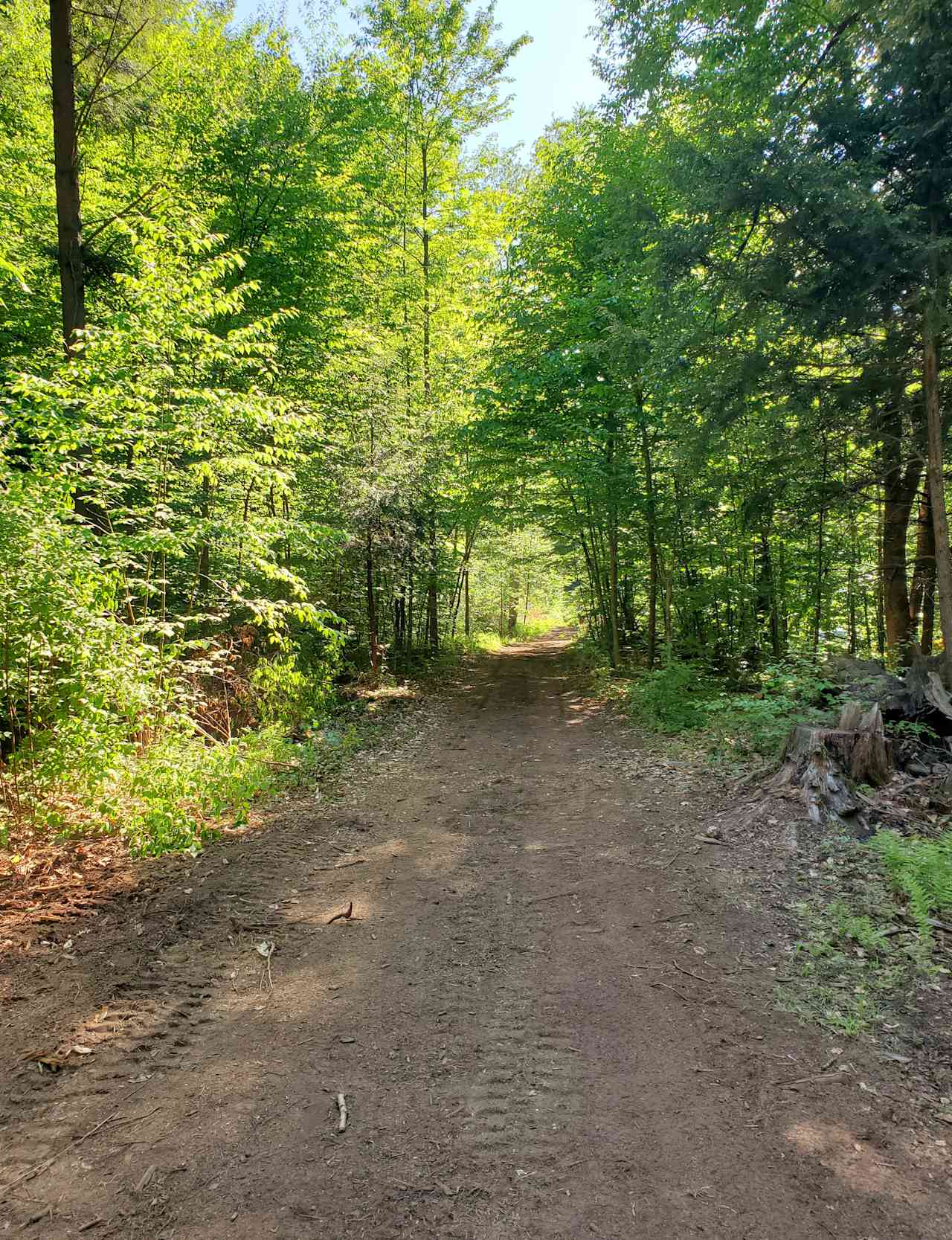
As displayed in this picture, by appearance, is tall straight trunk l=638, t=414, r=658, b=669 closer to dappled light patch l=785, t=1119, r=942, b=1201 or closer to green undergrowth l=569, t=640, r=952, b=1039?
green undergrowth l=569, t=640, r=952, b=1039

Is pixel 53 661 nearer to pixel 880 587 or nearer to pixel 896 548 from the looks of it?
pixel 896 548

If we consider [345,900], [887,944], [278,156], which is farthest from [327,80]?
[887,944]

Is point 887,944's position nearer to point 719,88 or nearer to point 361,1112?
point 361,1112

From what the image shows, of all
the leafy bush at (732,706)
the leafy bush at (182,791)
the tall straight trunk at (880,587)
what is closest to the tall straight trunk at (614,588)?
the leafy bush at (732,706)

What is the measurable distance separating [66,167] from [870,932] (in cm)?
980

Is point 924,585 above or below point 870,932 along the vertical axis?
above

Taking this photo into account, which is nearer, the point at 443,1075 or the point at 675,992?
the point at 443,1075

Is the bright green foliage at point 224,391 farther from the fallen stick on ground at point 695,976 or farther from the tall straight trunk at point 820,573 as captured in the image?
the tall straight trunk at point 820,573

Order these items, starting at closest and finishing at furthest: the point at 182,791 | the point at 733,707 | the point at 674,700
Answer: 1. the point at 182,791
2. the point at 733,707
3. the point at 674,700

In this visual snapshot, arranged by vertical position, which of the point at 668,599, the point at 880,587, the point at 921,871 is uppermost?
the point at 880,587

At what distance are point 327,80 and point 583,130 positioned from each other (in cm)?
502

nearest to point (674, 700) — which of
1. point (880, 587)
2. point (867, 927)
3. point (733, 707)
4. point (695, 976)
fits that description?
point (733, 707)

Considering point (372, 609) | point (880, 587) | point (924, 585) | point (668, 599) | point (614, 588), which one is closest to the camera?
point (924, 585)

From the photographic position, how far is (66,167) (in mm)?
6562
